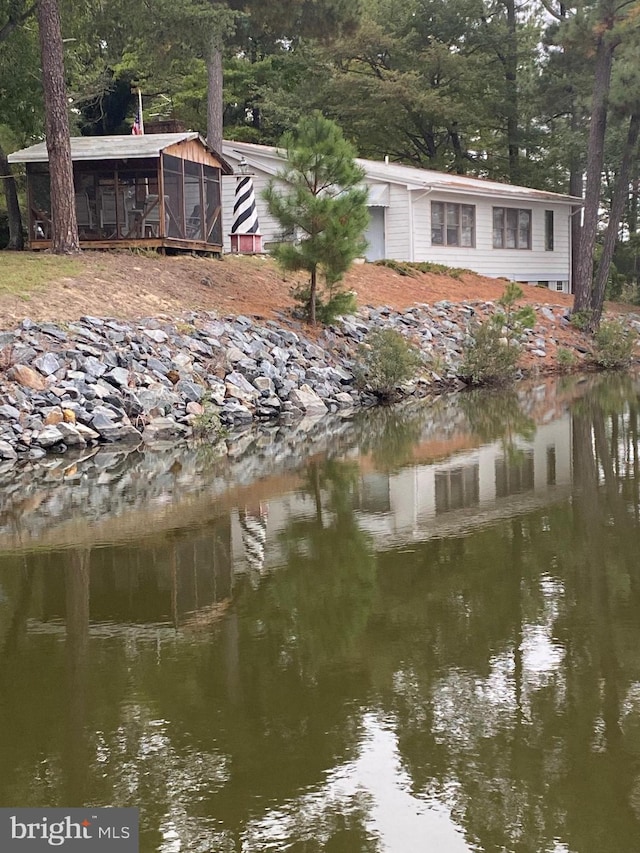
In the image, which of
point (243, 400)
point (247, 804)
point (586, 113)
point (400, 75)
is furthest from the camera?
point (400, 75)

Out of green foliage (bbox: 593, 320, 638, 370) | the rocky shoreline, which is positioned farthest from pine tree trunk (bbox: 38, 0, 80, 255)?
green foliage (bbox: 593, 320, 638, 370)

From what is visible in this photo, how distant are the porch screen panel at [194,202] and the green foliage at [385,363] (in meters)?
6.09

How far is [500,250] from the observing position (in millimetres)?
33781

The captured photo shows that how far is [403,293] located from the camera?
26750mm

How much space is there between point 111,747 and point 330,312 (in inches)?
688

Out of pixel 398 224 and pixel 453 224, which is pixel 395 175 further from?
pixel 453 224

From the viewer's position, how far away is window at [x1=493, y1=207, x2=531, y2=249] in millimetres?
33938

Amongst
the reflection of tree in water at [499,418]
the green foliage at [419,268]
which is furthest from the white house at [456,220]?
the reflection of tree in water at [499,418]

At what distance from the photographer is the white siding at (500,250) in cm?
3117

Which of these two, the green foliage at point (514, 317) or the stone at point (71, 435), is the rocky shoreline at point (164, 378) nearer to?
the stone at point (71, 435)

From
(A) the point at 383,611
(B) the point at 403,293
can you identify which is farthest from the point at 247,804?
(B) the point at 403,293

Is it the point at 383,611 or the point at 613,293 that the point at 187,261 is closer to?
the point at 383,611

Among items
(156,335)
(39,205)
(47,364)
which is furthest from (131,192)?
(47,364)

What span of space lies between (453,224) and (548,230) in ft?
17.0
